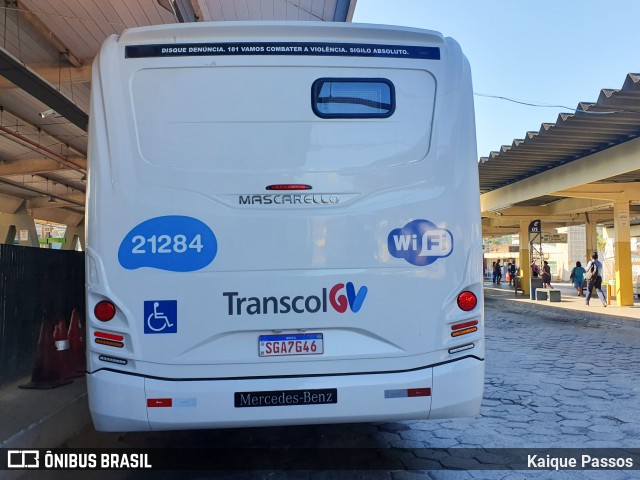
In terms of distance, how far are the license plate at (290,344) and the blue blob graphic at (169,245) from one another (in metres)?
0.69

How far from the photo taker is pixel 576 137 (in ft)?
43.7

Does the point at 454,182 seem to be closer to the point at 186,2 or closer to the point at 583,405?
the point at 583,405

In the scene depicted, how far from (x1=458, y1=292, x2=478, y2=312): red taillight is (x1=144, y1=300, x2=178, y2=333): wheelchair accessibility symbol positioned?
201 cm

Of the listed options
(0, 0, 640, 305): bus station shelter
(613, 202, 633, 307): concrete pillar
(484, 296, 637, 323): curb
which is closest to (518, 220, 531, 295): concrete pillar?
(0, 0, 640, 305): bus station shelter

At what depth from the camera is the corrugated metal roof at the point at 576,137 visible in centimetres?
1044

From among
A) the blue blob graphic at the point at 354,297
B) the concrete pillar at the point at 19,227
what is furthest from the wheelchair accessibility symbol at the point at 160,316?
the concrete pillar at the point at 19,227

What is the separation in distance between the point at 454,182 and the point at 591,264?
57.9ft

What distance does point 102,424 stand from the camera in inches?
136

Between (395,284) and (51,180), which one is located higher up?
(51,180)

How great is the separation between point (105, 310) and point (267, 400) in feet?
4.16

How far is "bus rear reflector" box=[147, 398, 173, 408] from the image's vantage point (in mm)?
3389

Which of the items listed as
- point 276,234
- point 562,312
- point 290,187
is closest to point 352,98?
point 290,187

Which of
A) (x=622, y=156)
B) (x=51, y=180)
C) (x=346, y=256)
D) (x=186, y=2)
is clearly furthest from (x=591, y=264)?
(x=51, y=180)

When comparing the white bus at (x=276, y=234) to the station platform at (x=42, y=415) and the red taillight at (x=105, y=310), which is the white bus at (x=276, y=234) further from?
the station platform at (x=42, y=415)
